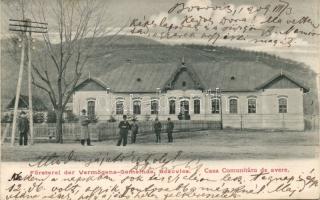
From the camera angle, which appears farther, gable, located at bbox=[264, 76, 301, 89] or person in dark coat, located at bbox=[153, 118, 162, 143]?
gable, located at bbox=[264, 76, 301, 89]

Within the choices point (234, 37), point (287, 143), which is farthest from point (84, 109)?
point (287, 143)

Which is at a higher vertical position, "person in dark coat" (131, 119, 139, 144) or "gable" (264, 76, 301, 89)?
"gable" (264, 76, 301, 89)

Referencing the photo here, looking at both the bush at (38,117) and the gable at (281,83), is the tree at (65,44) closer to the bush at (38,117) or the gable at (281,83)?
the bush at (38,117)

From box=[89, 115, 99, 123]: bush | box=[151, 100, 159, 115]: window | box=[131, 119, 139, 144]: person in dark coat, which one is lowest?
box=[131, 119, 139, 144]: person in dark coat

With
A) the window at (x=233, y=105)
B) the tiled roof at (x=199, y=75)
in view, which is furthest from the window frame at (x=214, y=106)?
the window at (x=233, y=105)

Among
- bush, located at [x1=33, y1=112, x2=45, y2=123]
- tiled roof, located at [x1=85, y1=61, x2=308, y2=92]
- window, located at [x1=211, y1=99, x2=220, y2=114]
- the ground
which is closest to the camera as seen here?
the ground

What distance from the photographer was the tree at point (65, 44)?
746cm

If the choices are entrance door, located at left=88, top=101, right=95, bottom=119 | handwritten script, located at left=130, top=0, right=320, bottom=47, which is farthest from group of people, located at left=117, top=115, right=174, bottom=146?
handwritten script, located at left=130, top=0, right=320, bottom=47

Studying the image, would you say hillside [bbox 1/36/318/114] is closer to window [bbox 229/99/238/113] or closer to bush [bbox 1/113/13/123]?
bush [bbox 1/113/13/123]

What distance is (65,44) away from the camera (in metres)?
7.61

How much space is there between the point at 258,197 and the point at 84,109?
100 inches

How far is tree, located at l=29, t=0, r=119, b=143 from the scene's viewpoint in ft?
24.5

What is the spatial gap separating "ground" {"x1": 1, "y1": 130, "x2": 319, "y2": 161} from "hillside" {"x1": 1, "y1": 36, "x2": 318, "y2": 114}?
489 millimetres

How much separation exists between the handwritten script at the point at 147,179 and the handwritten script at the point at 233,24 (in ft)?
5.23
